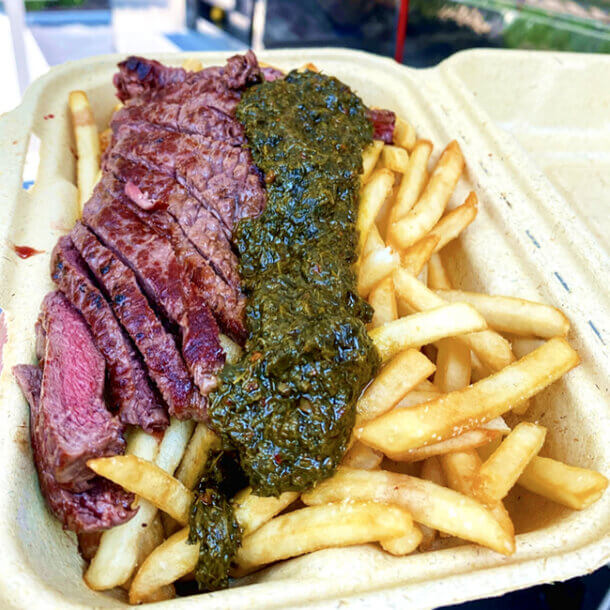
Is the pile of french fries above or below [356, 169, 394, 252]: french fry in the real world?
below

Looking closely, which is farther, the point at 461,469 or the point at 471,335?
the point at 471,335

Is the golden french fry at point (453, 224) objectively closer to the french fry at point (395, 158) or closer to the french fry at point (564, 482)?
the french fry at point (395, 158)

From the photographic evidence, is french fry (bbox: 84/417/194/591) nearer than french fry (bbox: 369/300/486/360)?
Yes

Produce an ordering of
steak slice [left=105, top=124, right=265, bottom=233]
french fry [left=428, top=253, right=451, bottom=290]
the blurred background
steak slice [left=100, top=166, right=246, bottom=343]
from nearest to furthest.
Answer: steak slice [left=100, top=166, right=246, bottom=343]
steak slice [left=105, top=124, right=265, bottom=233]
french fry [left=428, top=253, right=451, bottom=290]
the blurred background

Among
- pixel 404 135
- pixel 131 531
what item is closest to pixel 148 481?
pixel 131 531

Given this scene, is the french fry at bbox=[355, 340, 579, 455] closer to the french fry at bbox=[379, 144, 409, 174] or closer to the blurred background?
the french fry at bbox=[379, 144, 409, 174]

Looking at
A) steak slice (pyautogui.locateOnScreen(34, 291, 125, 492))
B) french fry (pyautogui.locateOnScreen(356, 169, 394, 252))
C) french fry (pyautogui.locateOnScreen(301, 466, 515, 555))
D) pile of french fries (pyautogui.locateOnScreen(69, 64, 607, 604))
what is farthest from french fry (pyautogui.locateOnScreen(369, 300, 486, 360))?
steak slice (pyautogui.locateOnScreen(34, 291, 125, 492))

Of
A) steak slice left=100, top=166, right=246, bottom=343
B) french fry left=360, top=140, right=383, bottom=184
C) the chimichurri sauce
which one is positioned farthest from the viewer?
french fry left=360, top=140, right=383, bottom=184

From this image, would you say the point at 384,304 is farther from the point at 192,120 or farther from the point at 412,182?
the point at 192,120

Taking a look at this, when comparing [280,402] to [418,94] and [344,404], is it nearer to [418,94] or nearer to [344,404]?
[344,404]
